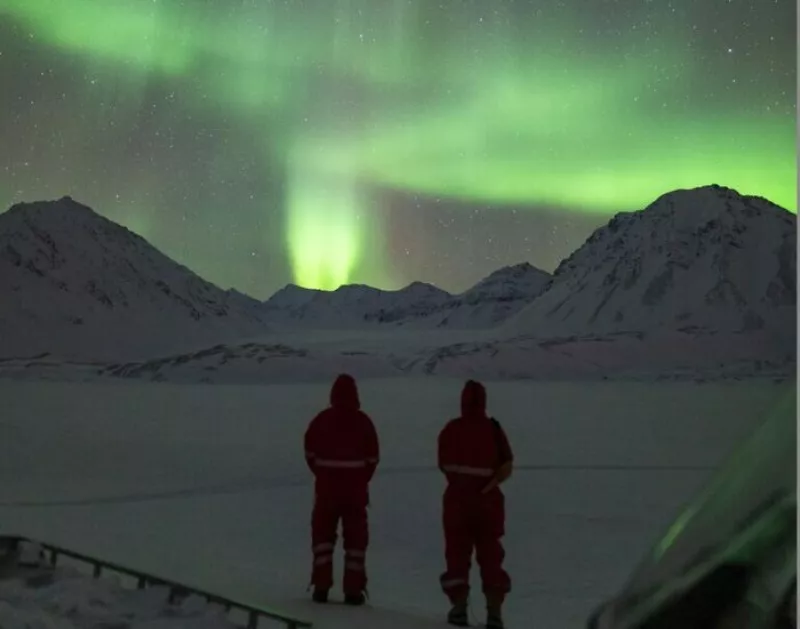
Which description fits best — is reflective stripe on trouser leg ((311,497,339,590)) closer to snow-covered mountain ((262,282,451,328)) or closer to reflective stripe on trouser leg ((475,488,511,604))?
reflective stripe on trouser leg ((475,488,511,604))

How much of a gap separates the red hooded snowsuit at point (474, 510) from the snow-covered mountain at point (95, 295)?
0.80 m

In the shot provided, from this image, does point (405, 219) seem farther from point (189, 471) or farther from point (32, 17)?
point (32, 17)

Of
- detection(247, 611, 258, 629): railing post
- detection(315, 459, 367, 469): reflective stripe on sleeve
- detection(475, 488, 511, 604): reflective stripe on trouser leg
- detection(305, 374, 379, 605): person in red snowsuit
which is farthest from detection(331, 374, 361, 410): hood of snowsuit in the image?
detection(247, 611, 258, 629): railing post

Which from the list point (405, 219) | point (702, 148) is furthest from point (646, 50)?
point (405, 219)

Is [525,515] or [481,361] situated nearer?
[525,515]

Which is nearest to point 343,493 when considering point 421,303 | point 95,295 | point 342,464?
point 342,464

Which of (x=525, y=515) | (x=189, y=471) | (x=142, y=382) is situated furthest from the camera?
(x=142, y=382)

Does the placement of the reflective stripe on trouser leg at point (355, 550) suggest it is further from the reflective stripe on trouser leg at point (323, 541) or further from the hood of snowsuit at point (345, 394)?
the hood of snowsuit at point (345, 394)

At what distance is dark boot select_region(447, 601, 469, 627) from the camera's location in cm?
175

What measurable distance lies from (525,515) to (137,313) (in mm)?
1247

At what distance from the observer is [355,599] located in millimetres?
1848

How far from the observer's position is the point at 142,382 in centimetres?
229

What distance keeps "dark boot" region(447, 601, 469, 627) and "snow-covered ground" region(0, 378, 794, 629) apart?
0.12 feet

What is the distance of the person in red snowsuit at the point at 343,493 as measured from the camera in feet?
6.10
